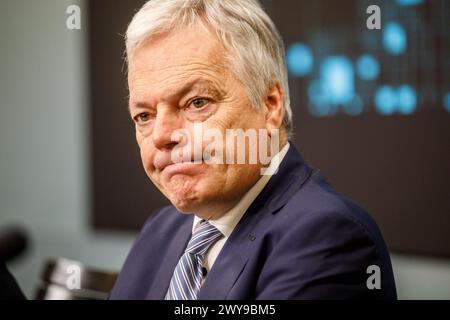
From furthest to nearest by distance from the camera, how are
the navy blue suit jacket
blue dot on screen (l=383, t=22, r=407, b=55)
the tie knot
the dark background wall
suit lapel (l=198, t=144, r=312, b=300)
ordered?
the dark background wall, blue dot on screen (l=383, t=22, r=407, b=55), the tie knot, suit lapel (l=198, t=144, r=312, b=300), the navy blue suit jacket

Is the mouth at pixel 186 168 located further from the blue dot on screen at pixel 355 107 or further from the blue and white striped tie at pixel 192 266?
the blue dot on screen at pixel 355 107

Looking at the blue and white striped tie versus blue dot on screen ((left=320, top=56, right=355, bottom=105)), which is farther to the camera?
blue dot on screen ((left=320, top=56, right=355, bottom=105))

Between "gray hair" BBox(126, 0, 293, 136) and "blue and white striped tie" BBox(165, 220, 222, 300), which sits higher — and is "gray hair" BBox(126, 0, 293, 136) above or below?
above

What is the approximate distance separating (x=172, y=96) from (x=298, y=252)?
40cm

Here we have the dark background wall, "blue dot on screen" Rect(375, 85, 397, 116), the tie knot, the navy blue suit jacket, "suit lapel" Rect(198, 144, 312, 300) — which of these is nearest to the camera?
the navy blue suit jacket

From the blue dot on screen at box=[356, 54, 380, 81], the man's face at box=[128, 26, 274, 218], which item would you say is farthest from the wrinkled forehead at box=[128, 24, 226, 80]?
the blue dot on screen at box=[356, 54, 380, 81]

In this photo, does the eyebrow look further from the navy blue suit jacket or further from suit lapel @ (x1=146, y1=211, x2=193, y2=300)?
suit lapel @ (x1=146, y1=211, x2=193, y2=300)

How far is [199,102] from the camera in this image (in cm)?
121

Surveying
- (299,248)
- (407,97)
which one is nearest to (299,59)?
(407,97)

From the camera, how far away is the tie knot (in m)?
1.31

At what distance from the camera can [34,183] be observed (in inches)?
130

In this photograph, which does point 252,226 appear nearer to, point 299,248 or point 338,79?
point 299,248
